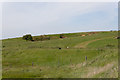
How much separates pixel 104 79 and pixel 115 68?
2330 mm

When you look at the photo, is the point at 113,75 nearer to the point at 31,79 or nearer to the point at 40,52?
the point at 31,79

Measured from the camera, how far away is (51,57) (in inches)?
1811

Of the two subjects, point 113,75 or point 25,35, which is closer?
point 113,75

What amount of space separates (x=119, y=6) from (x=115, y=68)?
1569 centimetres

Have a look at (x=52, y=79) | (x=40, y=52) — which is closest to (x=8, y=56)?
(x=40, y=52)

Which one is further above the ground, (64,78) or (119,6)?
(119,6)

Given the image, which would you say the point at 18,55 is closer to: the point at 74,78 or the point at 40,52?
the point at 40,52

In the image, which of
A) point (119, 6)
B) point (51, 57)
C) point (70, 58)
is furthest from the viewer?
point (51, 57)

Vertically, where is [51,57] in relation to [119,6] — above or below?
below

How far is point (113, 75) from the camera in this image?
54.9 ft

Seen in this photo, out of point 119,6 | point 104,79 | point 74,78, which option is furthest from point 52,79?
point 119,6

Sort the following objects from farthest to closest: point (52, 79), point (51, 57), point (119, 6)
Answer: point (51, 57)
point (119, 6)
point (52, 79)

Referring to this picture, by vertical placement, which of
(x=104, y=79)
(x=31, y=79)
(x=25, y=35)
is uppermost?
(x=25, y=35)

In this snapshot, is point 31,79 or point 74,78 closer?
point 74,78
